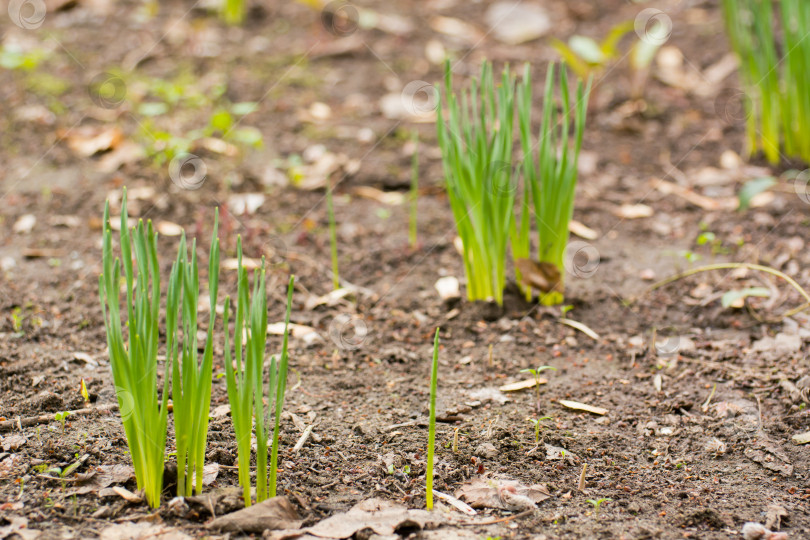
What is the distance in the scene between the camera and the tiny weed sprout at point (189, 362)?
127cm

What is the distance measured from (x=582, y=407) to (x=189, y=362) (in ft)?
3.03

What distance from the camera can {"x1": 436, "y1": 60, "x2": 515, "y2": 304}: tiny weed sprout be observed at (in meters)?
1.92

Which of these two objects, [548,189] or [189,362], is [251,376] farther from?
[548,189]

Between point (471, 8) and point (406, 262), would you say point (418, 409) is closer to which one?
point (406, 262)

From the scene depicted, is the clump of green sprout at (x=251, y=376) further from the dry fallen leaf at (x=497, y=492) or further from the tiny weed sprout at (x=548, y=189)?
the tiny weed sprout at (x=548, y=189)

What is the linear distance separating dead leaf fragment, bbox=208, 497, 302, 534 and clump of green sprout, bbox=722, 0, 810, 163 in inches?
88.6

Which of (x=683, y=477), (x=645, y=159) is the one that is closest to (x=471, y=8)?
(x=645, y=159)

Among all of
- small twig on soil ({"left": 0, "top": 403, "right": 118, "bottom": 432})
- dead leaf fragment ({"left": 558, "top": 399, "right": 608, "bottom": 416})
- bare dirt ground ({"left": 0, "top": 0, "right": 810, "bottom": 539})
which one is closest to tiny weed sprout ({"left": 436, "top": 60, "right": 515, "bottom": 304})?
bare dirt ground ({"left": 0, "top": 0, "right": 810, "bottom": 539})

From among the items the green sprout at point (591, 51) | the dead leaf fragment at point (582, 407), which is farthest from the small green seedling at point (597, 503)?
the green sprout at point (591, 51)

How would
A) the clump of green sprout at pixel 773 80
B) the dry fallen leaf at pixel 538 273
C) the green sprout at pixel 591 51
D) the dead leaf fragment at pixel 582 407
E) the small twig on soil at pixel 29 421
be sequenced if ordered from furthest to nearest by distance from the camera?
the green sprout at pixel 591 51 → the clump of green sprout at pixel 773 80 → the dry fallen leaf at pixel 538 273 → the dead leaf fragment at pixel 582 407 → the small twig on soil at pixel 29 421

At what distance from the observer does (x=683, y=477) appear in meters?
1.54

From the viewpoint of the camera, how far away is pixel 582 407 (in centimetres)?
177

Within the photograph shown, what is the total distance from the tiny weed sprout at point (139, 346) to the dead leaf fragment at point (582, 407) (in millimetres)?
910

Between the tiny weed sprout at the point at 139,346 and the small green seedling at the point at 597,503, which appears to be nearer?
the tiny weed sprout at the point at 139,346
